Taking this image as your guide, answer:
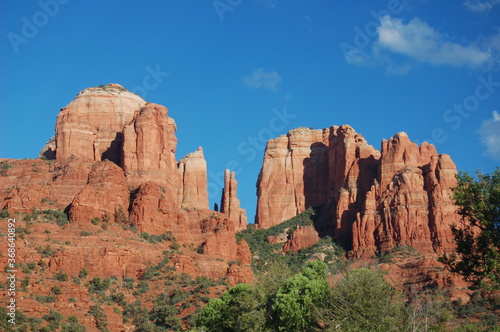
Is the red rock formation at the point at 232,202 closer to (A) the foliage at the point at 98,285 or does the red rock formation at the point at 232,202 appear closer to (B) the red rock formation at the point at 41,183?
(B) the red rock formation at the point at 41,183

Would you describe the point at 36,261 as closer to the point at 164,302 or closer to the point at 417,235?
the point at 164,302

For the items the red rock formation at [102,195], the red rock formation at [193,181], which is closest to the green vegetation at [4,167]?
the red rock formation at [102,195]

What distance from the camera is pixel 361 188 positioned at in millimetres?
138625

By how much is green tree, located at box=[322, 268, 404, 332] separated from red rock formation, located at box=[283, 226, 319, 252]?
68962mm

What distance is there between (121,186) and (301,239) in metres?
36.2

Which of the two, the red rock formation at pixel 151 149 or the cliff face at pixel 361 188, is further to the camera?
the cliff face at pixel 361 188

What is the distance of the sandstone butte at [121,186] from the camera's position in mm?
103188

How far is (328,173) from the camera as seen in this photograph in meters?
152

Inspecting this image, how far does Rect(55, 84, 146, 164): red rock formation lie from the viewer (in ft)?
403

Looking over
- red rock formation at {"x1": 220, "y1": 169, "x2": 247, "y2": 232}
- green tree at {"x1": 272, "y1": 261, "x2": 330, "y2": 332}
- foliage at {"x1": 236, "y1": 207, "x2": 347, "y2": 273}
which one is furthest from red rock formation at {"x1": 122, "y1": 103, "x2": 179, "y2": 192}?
green tree at {"x1": 272, "y1": 261, "x2": 330, "y2": 332}

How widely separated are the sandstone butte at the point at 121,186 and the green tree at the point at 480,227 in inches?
1868

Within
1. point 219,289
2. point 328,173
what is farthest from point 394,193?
point 219,289

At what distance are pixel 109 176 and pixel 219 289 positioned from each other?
2499 cm

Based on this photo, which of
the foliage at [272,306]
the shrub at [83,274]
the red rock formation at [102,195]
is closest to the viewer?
the foliage at [272,306]
